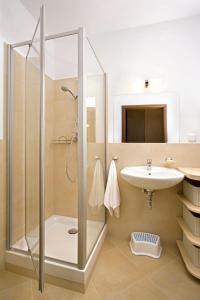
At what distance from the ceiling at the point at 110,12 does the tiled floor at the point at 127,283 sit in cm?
251

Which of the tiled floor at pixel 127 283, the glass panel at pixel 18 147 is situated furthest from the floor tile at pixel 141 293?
the glass panel at pixel 18 147

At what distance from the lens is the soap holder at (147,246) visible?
1.60 meters

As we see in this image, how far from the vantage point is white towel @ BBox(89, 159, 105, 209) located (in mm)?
1466

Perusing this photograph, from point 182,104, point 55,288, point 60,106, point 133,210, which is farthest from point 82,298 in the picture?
point 182,104

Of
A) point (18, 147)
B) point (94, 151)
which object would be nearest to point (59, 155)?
point (18, 147)

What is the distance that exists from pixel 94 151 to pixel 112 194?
0.59 meters

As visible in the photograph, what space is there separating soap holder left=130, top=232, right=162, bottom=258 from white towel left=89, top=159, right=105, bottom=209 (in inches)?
21.5

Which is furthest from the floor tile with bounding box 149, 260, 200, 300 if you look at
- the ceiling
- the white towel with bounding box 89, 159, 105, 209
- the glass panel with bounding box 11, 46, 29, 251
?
the ceiling

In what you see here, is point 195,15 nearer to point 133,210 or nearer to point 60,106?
point 60,106

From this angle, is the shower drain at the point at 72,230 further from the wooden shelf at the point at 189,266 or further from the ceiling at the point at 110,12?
the ceiling at the point at 110,12

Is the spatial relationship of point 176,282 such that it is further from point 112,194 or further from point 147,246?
point 112,194

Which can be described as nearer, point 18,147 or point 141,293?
point 141,293

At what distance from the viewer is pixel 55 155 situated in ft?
6.42

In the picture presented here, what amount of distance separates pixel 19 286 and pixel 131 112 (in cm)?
192
